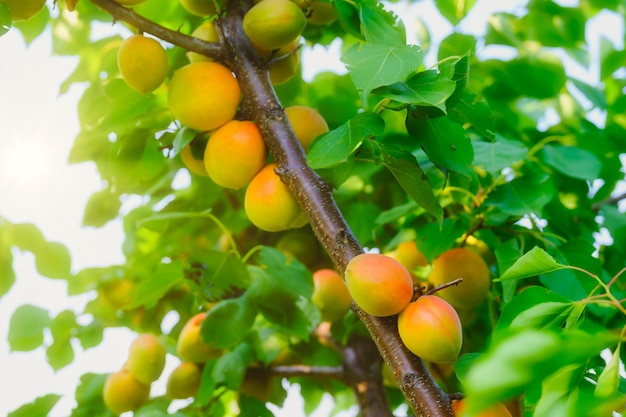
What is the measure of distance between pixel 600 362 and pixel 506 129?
2.29 feet

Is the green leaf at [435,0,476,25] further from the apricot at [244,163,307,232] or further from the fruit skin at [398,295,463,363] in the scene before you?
the fruit skin at [398,295,463,363]

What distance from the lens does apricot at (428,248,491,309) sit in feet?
3.53

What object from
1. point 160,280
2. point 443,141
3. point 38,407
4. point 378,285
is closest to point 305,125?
point 443,141

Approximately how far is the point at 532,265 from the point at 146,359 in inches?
33.0

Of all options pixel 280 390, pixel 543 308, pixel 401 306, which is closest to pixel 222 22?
pixel 401 306

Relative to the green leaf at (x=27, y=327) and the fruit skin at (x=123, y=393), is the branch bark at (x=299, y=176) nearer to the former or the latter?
the fruit skin at (x=123, y=393)

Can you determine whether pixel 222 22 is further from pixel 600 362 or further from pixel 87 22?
pixel 600 362

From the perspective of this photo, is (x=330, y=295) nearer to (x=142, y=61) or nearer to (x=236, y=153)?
(x=236, y=153)

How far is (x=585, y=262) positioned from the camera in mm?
1054

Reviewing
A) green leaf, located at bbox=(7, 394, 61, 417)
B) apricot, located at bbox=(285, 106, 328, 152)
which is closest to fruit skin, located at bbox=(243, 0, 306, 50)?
apricot, located at bbox=(285, 106, 328, 152)

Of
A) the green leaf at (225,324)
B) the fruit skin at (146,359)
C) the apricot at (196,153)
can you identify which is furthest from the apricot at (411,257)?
the fruit skin at (146,359)

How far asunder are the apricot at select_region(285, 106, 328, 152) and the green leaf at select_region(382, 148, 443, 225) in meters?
0.15

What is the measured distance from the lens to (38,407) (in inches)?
48.9

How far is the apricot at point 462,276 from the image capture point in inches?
42.4
